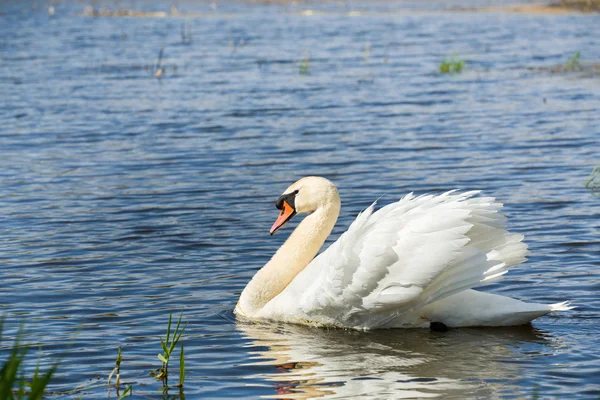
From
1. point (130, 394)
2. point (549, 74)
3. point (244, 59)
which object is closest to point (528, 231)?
point (130, 394)

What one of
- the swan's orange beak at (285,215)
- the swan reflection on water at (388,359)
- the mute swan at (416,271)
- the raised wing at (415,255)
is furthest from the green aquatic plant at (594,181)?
the raised wing at (415,255)

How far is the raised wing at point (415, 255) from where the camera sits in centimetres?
775

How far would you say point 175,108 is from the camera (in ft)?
68.7

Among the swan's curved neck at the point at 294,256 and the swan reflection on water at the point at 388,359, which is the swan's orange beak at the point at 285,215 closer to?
the swan's curved neck at the point at 294,256

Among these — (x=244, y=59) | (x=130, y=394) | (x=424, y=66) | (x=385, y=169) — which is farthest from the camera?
(x=244, y=59)

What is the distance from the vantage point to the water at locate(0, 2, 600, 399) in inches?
298

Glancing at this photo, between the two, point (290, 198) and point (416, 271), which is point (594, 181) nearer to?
point (290, 198)

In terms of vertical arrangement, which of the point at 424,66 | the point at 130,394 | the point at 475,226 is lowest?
the point at 130,394

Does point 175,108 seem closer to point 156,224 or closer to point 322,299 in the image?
point 156,224

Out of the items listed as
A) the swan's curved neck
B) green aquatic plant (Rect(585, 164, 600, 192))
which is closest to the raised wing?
the swan's curved neck

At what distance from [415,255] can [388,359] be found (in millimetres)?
770

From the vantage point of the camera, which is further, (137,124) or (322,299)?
(137,124)

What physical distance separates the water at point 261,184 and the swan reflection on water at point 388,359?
2 centimetres

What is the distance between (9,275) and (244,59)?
18.9 metres
